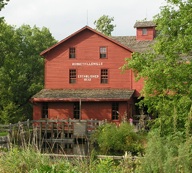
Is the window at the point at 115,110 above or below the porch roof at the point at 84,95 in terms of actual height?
below

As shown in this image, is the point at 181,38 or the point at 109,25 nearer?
the point at 181,38

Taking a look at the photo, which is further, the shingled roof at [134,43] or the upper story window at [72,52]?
the shingled roof at [134,43]

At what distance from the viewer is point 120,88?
33.9 metres

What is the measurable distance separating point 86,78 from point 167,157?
26.1 metres

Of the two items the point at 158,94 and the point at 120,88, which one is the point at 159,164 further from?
the point at 120,88

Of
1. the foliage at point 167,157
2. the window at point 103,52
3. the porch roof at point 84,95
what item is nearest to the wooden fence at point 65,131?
the porch roof at point 84,95

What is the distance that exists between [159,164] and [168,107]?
9.73 meters

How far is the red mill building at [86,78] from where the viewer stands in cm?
3269

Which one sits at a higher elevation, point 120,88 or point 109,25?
point 109,25

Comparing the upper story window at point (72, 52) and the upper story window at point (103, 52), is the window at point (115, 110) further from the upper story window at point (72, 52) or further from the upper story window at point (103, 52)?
the upper story window at point (72, 52)

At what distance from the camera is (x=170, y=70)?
18578mm

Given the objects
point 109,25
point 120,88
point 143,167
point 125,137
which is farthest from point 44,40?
point 143,167

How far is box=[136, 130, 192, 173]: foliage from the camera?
8.34 meters

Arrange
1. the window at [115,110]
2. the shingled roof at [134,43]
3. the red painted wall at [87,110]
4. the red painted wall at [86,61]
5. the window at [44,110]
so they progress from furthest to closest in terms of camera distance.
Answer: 1. the shingled roof at [134,43]
2. the red painted wall at [86,61]
3. the window at [44,110]
4. the window at [115,110]
5. the red painted wall at [87,110]
